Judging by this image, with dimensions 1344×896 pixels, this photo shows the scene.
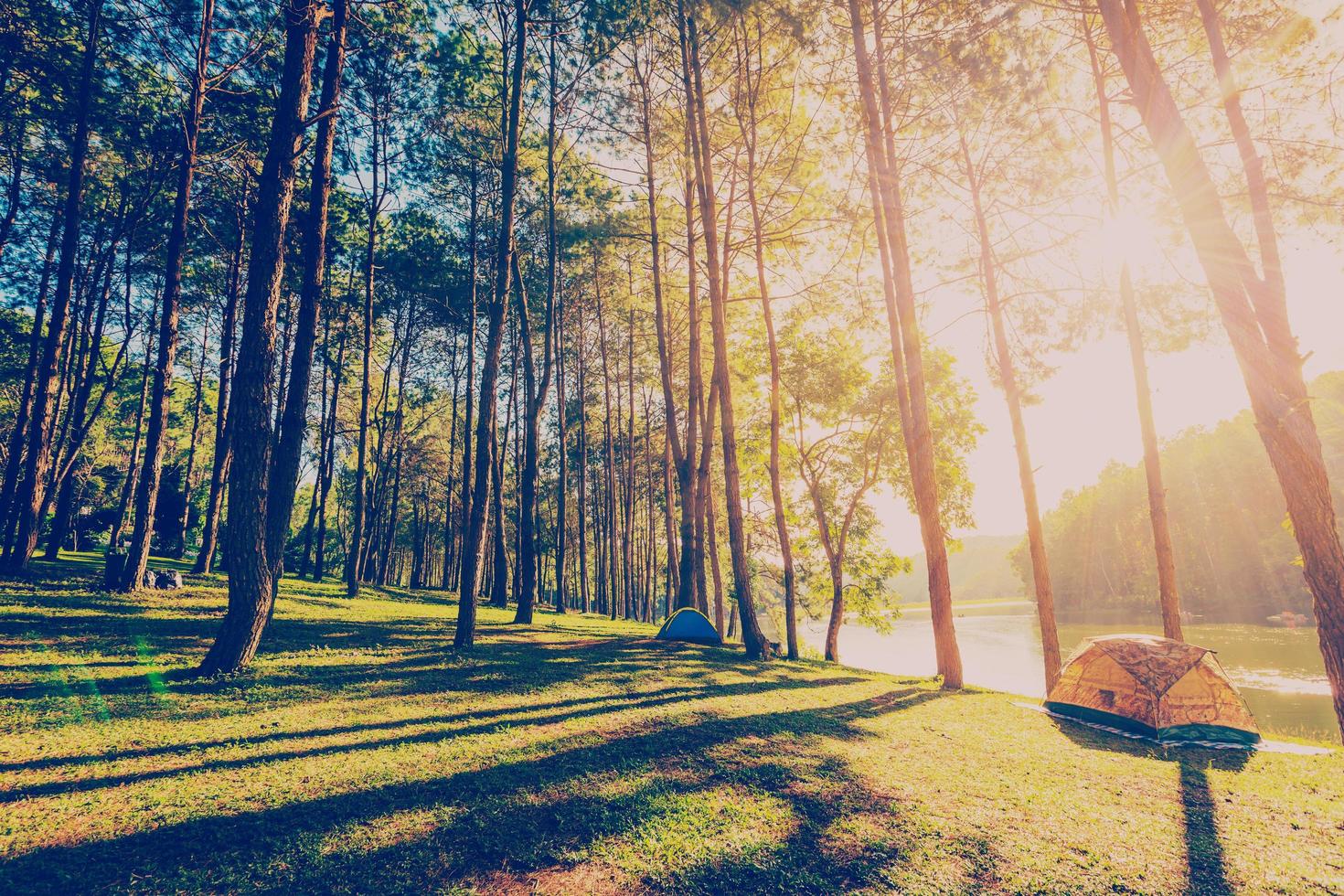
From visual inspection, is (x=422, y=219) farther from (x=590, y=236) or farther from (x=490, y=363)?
(x=490, y=363)

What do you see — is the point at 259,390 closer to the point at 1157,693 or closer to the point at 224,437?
the point at 1157,693

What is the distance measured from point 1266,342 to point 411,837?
10.6 metres

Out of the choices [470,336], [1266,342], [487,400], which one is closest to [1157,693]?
[1266,342]

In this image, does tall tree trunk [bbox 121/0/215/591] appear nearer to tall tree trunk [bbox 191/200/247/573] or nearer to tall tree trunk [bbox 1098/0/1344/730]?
tall tree trunk [bbox 191/200/247/573]

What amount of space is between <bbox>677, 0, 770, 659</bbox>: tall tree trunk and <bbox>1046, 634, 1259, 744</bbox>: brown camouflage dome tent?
5.72 m

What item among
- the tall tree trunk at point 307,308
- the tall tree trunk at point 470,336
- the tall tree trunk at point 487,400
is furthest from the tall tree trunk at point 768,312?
the tall tree trunk at point 470,336

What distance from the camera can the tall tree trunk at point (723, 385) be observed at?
11.8 meters

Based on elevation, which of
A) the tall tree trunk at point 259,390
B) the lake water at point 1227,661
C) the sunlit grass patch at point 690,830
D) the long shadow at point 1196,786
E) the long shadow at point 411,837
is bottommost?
the lake water at point 1227,661

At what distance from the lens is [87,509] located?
3294 cm

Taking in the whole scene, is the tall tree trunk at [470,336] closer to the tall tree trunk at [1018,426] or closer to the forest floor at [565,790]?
the forest floor at [565,790]

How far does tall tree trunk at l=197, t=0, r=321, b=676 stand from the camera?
21.8 ft

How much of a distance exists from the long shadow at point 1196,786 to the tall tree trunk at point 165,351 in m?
15.9

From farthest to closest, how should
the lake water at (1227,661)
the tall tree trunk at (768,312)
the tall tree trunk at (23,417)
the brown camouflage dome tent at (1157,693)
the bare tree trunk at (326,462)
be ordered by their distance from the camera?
the bare tree trunk at (326,462)
the lake water at (1227,661)
the tall tree trunk at (768,312)
the tall tree trunk at (23,417)
the brown camouflage dome tent at (1157,693)


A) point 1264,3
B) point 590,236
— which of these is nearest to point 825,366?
point 590,236
